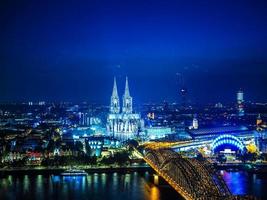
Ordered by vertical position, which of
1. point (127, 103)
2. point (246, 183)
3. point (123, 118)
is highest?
point (127, 103)

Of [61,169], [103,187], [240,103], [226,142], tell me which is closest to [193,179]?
[103,187]

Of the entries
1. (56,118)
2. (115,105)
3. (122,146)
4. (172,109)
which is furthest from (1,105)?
(122,146)

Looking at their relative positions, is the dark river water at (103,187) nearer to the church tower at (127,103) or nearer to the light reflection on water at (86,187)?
the light reflection on water at (86,187)

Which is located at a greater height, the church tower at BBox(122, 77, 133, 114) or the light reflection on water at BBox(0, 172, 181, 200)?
the church tower at BBox(122, 77, 133, 114)

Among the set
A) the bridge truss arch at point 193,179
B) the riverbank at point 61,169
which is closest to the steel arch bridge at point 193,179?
the bridge truss arch at point 193,179

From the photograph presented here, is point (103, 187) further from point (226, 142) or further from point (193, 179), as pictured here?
point (226, 142)

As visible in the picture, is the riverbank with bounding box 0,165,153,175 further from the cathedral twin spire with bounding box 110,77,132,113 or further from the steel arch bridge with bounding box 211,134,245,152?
the cathedral twin spire with bounding box 110,77,132,113

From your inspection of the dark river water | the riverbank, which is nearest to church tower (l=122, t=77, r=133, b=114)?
the riverbank
